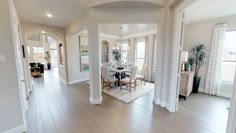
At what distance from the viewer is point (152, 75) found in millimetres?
5781

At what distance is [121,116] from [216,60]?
373 cm

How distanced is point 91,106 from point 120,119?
1003mm

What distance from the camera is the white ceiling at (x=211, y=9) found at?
8.69ft

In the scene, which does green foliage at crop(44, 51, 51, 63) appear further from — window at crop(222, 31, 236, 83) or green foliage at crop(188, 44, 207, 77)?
window at crop(222, 31, 236, 83)

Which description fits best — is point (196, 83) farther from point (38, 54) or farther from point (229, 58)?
point (38, 54)

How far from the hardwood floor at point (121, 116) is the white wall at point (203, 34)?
2.11ft

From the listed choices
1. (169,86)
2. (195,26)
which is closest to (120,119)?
(169,86)

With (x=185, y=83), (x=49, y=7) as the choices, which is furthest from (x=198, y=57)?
(x=49, y=7)

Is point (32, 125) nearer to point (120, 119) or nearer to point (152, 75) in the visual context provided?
point (120, 119)

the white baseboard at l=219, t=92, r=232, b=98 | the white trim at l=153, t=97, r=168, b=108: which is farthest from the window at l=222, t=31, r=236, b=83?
the white trim at l=153, t=97, r=168, b=108

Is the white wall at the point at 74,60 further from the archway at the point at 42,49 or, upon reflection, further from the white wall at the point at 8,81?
the archway at the point at 42,49

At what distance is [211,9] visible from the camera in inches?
120

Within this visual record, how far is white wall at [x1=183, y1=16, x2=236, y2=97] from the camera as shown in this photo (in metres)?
3.59

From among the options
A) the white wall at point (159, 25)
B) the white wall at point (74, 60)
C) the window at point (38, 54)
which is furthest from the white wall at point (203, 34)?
the window at point (38, 54)
